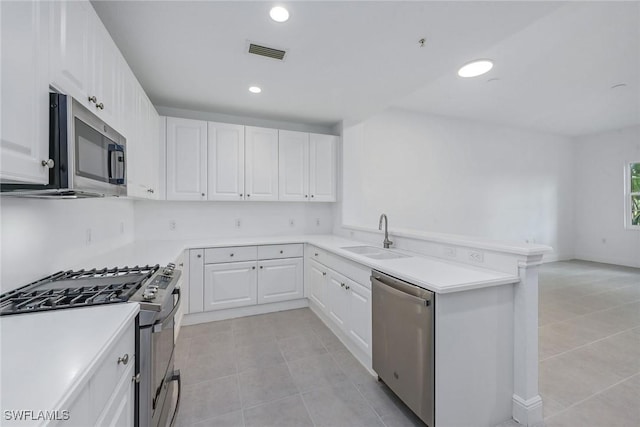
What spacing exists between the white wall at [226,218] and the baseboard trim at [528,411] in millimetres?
2934

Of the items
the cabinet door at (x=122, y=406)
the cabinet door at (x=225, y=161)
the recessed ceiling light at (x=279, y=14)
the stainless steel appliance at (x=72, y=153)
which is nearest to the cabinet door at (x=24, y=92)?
the stainless steel appliance at (x=72, y=153)

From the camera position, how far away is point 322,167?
3842mm

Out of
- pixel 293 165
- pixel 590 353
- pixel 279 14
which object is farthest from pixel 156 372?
pixel 590 353

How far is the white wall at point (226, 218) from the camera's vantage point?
10.9ft

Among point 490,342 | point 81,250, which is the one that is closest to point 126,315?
point 81,250

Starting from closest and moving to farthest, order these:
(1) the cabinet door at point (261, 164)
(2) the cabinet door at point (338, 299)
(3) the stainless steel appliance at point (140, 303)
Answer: (3) the stainless steel appliance at point (140, 303) < (2) the cabinet door at point (338, 299) < (1) the cabinet door at point (261, 164)

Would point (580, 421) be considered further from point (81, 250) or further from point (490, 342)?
point (81, 250)

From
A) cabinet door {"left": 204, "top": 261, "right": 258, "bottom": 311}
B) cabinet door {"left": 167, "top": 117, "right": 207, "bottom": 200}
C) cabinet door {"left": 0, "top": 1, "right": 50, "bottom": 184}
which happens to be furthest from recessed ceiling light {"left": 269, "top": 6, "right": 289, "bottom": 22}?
cabinet door {"left": 204, "top": 261, "right": 258, "bottom": 311}

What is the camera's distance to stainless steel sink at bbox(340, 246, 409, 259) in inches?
102

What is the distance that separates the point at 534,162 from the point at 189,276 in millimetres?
7136

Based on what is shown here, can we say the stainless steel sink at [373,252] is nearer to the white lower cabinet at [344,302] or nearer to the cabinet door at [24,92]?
the white lower cabinet at [344,302]

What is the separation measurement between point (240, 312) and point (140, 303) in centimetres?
222

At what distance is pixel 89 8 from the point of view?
4.60 ft

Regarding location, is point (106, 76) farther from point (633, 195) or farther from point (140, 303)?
point (633, 195)
